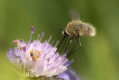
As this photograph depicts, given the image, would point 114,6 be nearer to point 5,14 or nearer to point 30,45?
point 5,14

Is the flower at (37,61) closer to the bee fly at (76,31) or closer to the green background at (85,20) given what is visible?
the bee fly at (76,31)

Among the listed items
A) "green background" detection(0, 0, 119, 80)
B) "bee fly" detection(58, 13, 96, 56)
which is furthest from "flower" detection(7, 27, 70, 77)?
"green background" detection(0, 0, 119, 80)

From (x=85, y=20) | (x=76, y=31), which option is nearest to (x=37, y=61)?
(x=76, y=31)

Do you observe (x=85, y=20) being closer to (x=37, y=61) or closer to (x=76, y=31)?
(x=76, y=31)

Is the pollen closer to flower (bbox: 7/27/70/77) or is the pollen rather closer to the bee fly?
flower (bbox: 7/27/70/77)

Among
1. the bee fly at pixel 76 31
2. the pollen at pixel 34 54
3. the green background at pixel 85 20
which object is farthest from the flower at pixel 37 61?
the green background at pixel 85 20

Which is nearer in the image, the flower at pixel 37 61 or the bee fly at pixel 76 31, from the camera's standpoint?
the flower at pixel 37 61

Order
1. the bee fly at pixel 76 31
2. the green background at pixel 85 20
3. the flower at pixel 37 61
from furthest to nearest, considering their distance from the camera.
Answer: the green background at pixel 85 20
the bee fly at pixel 76 31
the flower at pixel 37 61
